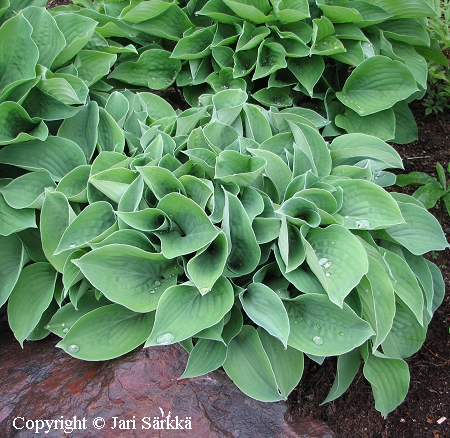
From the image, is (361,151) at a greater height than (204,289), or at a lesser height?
greater

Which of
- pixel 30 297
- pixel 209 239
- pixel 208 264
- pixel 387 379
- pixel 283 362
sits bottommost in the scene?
pixel 387 379

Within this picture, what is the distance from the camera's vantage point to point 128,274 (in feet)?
6.27

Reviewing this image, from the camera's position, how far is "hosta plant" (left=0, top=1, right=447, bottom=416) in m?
1.88

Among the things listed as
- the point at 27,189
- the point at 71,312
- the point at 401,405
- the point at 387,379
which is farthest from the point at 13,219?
the point at 401,405

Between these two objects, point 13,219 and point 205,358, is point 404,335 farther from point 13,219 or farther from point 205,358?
point 13,219

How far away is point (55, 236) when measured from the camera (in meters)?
2.04

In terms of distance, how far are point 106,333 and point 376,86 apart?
2.08m

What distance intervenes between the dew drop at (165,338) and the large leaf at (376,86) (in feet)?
5.76

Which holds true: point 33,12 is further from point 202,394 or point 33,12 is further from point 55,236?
point 202,394

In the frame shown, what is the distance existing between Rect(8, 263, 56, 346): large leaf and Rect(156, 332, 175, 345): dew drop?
58 cm

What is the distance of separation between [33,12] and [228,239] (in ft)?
5.04

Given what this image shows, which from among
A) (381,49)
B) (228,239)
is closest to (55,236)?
(228,239)

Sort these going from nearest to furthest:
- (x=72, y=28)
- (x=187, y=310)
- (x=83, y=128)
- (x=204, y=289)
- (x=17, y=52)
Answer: (x=204, y=289) → (x=187, y=310) → (x=17, y=52) → (x=83, y=128) → (x=72, y=28)

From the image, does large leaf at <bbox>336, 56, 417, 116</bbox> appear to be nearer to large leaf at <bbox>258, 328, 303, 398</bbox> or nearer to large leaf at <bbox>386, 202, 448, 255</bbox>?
large leaf at <bbox>386, 202, 448, 255</bbox>
